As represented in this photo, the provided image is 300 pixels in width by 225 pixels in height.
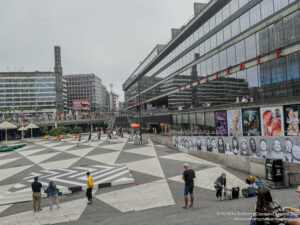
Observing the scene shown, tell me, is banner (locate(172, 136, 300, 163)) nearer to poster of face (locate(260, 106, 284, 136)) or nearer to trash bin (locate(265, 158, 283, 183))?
trash bin (locate(265, 158, 283, 183))

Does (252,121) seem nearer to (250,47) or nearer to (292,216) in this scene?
(250,47)

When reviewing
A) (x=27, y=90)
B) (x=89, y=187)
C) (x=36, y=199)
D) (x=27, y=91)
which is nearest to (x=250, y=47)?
(x=89, y=187)

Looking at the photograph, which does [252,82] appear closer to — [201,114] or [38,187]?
[201,114]

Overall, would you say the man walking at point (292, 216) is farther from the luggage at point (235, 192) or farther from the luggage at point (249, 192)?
the luggage at point (249, 192)

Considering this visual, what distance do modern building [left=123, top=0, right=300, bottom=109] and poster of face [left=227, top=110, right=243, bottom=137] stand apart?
2219 millimetres

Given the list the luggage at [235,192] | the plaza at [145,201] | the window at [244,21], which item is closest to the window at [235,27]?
the window at [244,21]

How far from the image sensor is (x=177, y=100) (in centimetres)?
3778

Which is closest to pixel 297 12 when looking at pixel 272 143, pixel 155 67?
pixel 272 143

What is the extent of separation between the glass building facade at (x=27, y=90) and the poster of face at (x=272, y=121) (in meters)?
121

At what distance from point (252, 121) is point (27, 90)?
129 metres

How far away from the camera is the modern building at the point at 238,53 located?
15688 mm

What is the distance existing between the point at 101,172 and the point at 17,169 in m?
8.90

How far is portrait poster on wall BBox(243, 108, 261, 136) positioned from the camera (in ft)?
57.1

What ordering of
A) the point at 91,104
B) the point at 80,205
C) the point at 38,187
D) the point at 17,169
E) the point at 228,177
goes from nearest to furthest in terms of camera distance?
1. the point at 38,187
2. the point at 80,205
3. the point at 228,177
4. the point at 17,169
5. the point at 91,104
